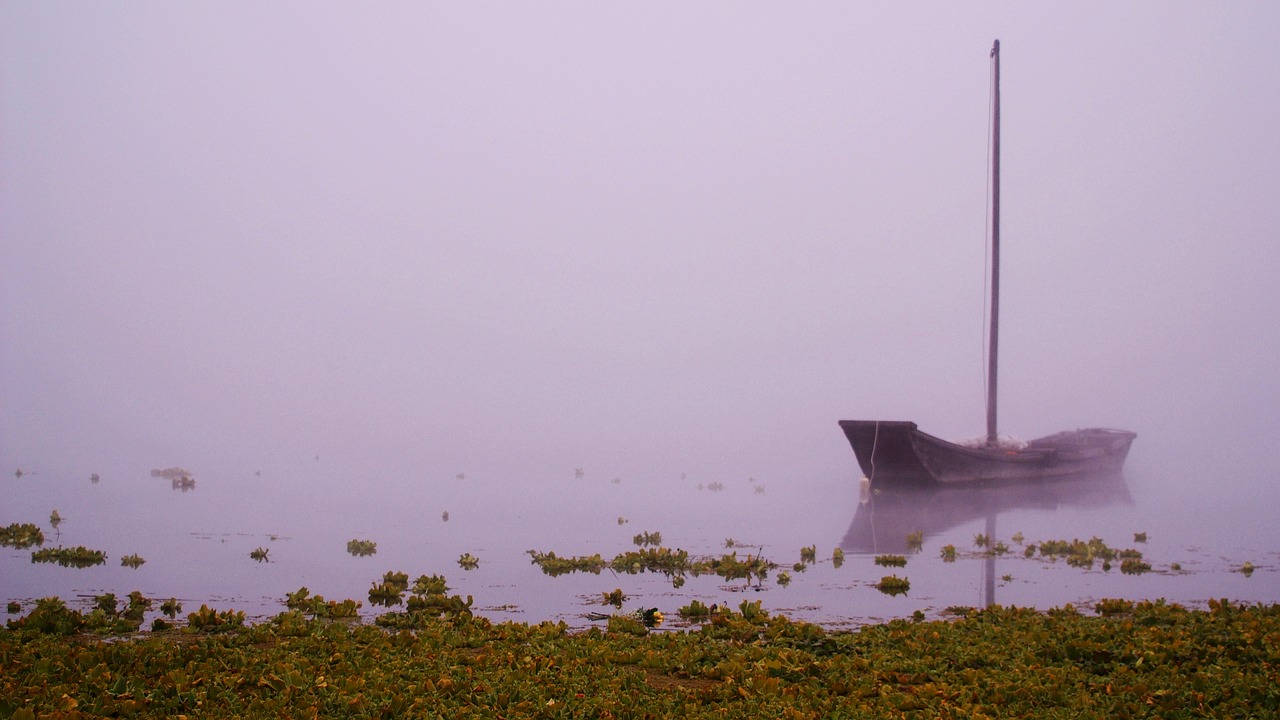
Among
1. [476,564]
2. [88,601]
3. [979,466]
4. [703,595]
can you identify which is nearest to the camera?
[88,601]

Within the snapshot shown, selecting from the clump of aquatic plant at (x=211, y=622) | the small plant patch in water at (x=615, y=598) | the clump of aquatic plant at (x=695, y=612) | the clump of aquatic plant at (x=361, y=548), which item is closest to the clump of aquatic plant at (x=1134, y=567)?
the clump of aquatic plant at (x=695, y=612)

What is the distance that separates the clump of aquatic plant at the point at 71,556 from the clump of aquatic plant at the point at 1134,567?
17.4m

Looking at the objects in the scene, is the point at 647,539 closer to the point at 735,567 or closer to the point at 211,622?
the point at 735,567

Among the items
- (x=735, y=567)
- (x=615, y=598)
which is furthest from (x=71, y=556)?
(x=735, y=567)

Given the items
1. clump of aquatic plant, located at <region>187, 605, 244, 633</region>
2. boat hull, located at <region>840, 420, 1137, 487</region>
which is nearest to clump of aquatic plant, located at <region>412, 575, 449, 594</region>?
clump of aquatic plant, located at <region>187, 605, 244, 633</region>

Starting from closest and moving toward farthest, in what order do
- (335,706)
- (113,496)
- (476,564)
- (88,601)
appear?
(335,706) < (88,601) < (476,564) < (113,496)

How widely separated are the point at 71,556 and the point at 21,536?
288cm

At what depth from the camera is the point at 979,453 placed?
1245 inches

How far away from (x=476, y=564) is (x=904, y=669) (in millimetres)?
8855

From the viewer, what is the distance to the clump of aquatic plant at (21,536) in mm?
16234

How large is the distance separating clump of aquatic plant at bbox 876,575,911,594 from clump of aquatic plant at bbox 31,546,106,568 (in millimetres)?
12340

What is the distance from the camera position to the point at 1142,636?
901 cm

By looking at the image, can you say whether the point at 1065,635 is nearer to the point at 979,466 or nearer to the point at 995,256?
the point at 979,466

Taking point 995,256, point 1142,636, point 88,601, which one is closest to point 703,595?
point 1142,636
